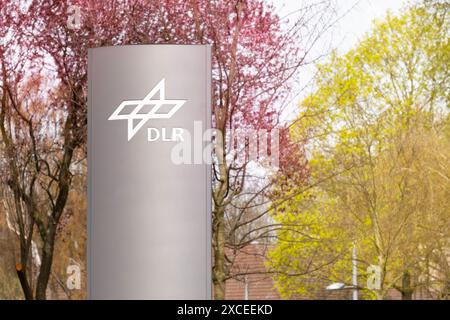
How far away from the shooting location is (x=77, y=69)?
22.2ft

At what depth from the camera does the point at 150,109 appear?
145 inches

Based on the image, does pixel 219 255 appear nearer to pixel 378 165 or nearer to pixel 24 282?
pixel 378 165

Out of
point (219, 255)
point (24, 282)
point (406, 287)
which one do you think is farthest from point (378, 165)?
point (24, 282)

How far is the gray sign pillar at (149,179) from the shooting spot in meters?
3.69

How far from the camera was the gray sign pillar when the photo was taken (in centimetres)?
369

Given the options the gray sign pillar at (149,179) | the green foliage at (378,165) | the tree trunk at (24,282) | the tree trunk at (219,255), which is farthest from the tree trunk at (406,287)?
the tree trunk at (24,282)

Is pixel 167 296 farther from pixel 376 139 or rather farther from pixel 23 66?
pixel 23 66

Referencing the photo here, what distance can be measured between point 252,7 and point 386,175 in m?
1.72

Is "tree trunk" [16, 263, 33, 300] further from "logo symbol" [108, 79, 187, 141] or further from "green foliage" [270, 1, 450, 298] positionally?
"logo symbol" [108, 79, 187, 141]

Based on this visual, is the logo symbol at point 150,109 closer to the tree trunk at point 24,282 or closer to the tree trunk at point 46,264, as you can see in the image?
the tree trunk at point 46,264

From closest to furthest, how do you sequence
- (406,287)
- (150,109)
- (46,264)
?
(150,109) < (406,287) < (46,264)

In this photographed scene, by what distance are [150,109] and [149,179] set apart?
0.32 m

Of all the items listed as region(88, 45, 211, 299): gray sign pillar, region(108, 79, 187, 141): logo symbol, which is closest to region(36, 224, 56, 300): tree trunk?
region(88, 45, 211, 299): gray sign pillar
